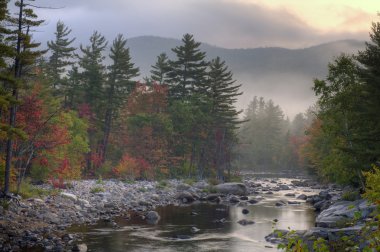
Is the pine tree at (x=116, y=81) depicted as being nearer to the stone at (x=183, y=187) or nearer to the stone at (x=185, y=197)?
the stone at (x=183, y=187)

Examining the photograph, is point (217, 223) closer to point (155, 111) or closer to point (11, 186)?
point (11, 186)

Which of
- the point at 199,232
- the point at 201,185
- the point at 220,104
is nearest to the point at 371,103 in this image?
the point at 199,232

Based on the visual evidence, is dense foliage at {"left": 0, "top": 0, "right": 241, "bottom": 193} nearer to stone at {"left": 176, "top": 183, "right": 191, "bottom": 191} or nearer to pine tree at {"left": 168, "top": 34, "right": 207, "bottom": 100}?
pine tree at {"left": 168, "top": 34, "right": 207, "bottom": 100}

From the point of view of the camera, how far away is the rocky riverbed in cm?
1995

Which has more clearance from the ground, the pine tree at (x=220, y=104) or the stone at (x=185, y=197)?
the pine tree at (x=220, y=104)

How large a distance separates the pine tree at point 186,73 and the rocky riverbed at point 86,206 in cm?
1636

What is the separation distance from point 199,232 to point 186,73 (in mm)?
40507

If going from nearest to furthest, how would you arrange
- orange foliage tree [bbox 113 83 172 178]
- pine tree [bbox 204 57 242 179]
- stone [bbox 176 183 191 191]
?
1. stone [bbox 176 183 191 191]
2. orange foliage tree [bbox 113 83 172 178]
3. pine tree [bbox 204 57 242 179]

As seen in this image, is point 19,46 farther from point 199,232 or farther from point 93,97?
point 93,97

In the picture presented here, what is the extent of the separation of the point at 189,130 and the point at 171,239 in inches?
1443

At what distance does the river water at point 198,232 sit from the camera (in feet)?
68.7

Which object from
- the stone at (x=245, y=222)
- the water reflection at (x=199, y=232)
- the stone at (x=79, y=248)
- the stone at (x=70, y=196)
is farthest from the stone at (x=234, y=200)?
the stone at (x=79, y=248)

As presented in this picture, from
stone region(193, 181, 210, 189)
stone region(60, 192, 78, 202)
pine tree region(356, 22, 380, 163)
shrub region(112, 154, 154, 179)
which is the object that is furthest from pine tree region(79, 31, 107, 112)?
pine tree region(356, 22, 380, 163)

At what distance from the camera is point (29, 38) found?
2494 cm
